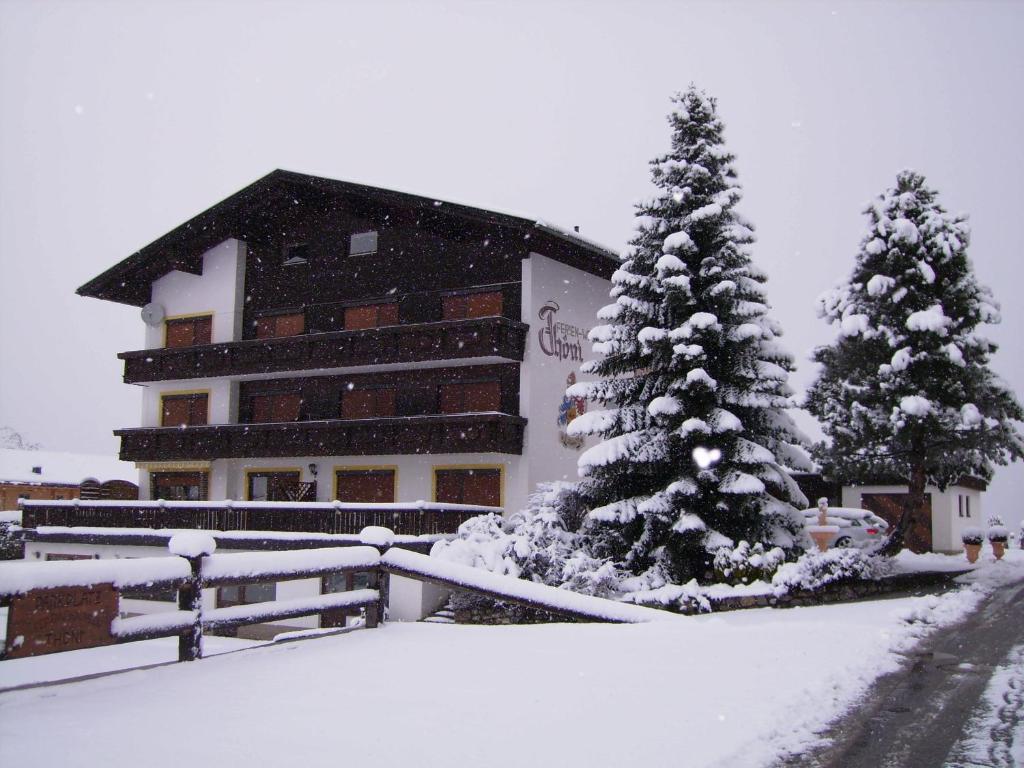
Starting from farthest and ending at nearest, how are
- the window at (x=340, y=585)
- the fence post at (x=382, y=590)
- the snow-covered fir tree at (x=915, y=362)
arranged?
1. the snow-covered fir tree at (x=915, y=362)
2. the window at (x=340, y=585)
3. the fence post at (x=382, y=590)

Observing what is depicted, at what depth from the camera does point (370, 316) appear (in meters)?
28.6

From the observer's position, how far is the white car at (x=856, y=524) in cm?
2950

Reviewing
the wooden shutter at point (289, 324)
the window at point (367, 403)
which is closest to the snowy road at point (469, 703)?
the window at point (367, 403)

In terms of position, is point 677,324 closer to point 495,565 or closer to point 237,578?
point 495,565

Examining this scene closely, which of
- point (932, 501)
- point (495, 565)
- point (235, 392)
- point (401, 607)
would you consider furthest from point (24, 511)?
point (932, 501)

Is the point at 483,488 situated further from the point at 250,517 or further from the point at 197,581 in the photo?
the point at 197,581

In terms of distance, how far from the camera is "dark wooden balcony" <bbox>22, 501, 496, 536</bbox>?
822 inches

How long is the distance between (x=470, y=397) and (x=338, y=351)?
4.44m

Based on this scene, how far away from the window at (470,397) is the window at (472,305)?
82.7 inches

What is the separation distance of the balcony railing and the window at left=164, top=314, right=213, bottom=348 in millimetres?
6628

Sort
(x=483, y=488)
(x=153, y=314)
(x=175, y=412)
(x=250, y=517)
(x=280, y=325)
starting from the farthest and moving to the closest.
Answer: (x=153, y=314), (x=175, y=412), (x=280, y=325), (x=483, y=488), (x=250, y=517)

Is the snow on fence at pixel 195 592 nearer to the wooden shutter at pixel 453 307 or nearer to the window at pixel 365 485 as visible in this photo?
the window at pixel 365 485

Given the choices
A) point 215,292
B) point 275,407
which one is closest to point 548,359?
point 275,407

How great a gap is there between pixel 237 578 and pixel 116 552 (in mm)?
20835
